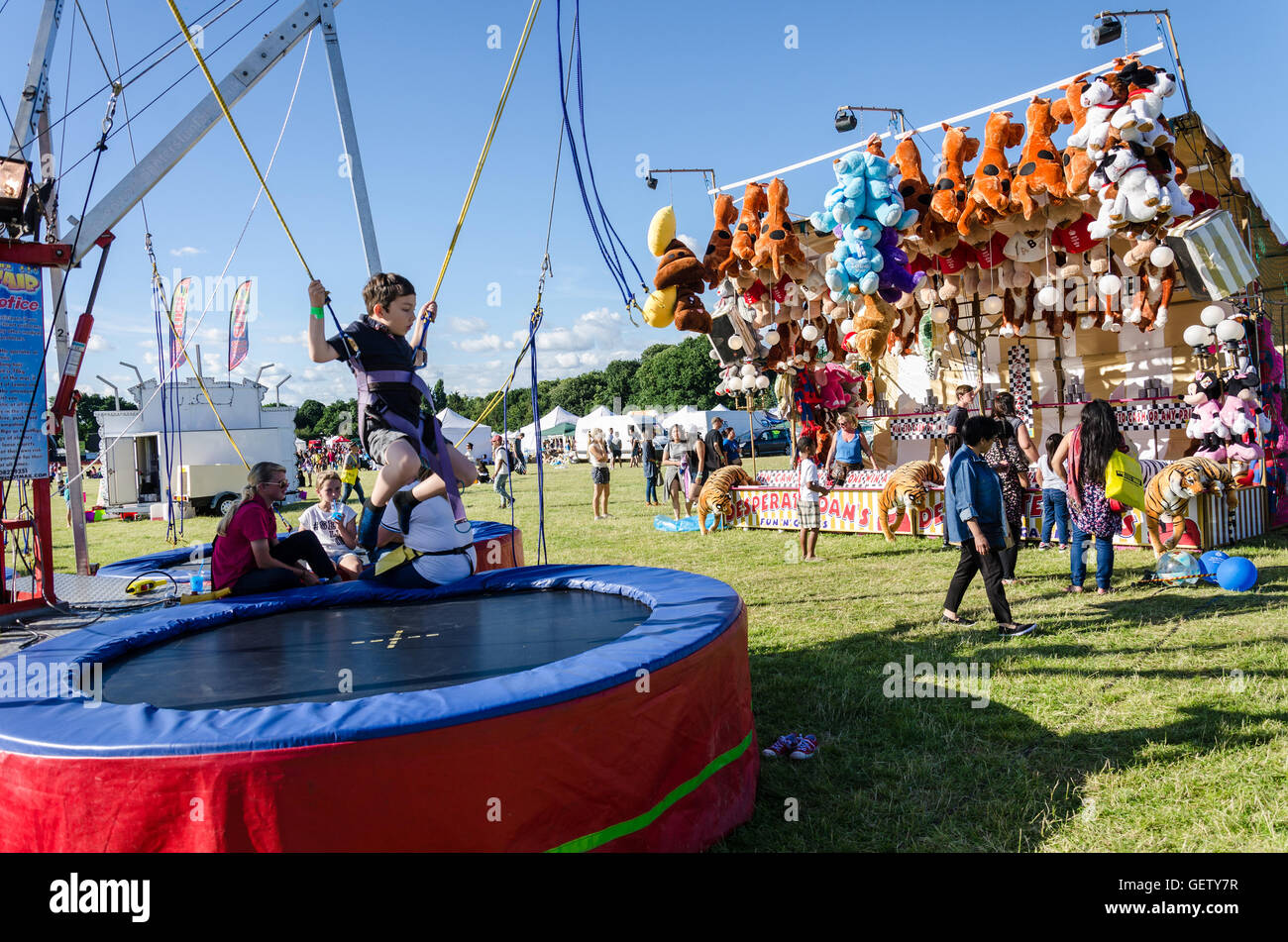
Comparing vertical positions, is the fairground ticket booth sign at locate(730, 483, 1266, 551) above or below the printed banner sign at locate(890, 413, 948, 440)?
below

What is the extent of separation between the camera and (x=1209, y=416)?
24.1ft

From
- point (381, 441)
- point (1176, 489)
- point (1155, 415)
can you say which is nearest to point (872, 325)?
point (1176, 489)

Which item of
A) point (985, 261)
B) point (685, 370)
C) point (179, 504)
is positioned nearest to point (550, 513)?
point (179, 504)

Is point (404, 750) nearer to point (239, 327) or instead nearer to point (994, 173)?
point (994, 173)

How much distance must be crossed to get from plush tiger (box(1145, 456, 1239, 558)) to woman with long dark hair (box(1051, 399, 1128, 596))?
4.91 feet

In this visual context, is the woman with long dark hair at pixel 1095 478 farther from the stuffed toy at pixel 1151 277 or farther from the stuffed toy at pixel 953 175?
the stuffed toy at pixel 953 175

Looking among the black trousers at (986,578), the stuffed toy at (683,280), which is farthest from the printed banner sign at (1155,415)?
the black trousers at (986,578)

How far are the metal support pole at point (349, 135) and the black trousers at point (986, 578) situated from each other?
4.35 metres

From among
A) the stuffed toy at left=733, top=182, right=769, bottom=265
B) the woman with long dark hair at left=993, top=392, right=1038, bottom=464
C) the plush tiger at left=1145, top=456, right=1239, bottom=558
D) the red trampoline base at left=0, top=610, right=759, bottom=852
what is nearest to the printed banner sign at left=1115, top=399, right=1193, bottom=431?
the plush tiger at left=1145, top=456, right=1239, bottom=558

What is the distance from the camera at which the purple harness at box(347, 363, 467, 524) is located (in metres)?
3.62

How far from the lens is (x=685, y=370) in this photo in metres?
56.8

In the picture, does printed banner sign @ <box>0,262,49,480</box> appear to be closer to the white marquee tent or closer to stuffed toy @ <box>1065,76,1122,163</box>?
stuffed toy @ <box>1065,76,1122,163</box>
